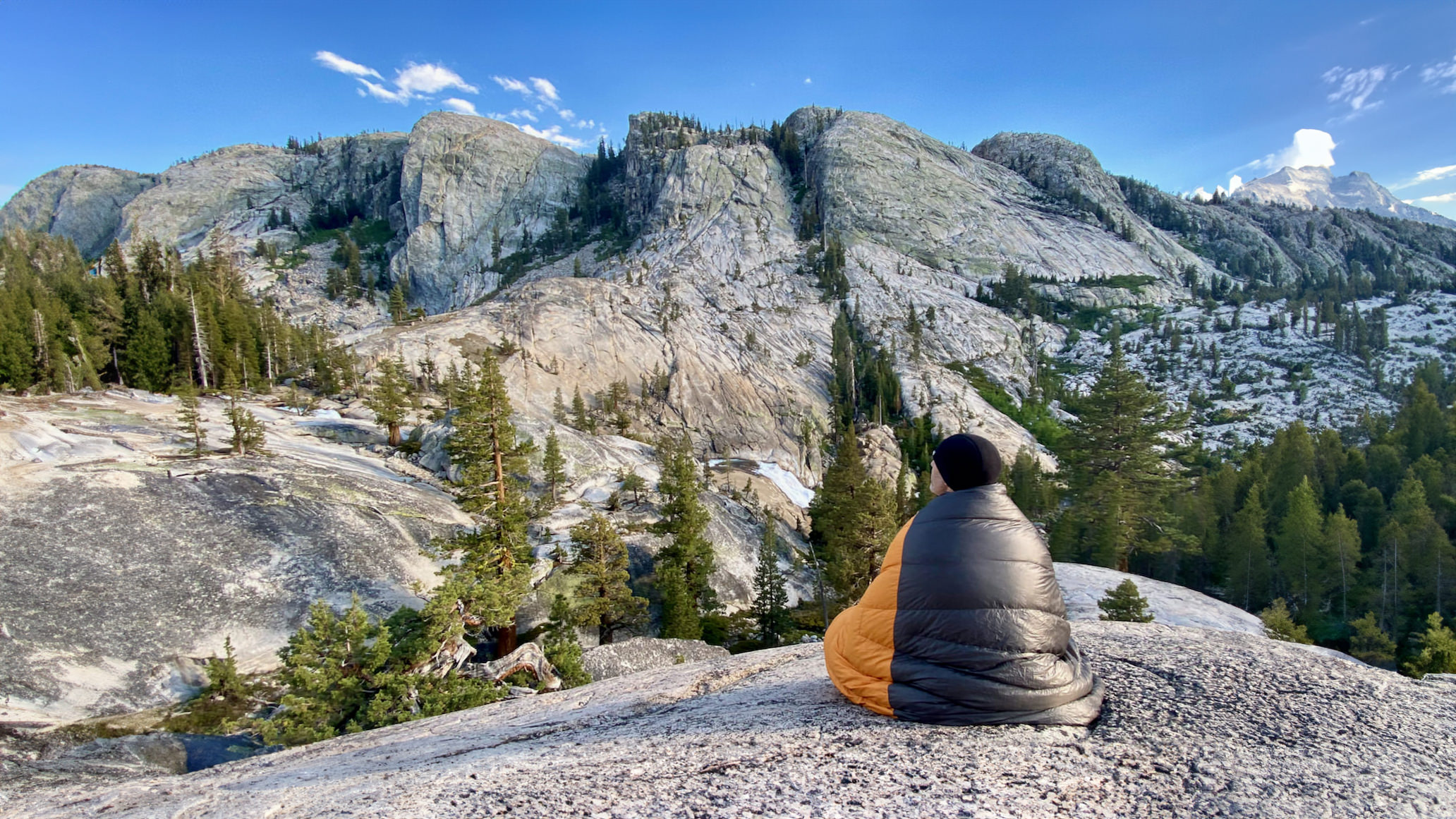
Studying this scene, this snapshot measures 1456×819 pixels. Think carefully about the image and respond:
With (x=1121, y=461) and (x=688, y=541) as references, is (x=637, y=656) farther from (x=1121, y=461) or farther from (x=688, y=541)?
(x=1121, y=461)

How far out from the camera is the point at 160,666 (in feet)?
61.3

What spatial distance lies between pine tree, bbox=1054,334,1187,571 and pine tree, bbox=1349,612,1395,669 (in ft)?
38.1

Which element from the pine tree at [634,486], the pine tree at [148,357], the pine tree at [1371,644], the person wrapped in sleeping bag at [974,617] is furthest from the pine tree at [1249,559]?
the pine tree at [148,357]

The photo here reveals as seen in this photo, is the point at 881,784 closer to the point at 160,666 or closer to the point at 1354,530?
the point at 160,666

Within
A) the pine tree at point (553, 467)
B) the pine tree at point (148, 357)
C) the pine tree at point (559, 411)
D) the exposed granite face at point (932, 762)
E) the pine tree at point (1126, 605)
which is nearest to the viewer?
the exposed granite face at point (932, 762)

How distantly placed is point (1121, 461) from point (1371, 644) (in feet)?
59.7

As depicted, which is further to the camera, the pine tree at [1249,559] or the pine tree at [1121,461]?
the pine tree at [1249,559]

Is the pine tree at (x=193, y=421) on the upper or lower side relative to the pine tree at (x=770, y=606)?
upper

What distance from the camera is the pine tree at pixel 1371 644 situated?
31734 mm

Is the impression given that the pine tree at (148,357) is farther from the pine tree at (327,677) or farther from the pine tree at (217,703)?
the pine tree at (327,677)

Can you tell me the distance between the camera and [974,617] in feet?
14.4

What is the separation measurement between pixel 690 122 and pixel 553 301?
121070 millimetres

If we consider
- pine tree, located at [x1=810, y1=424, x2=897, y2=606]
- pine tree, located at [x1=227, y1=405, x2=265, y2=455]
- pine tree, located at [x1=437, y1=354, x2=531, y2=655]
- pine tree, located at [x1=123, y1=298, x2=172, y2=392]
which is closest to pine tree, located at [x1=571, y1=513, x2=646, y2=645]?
pine tree, located at [x1=437, y1=354, x2=531, y2=655]

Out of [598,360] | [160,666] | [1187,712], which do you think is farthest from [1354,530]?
[598,360]
